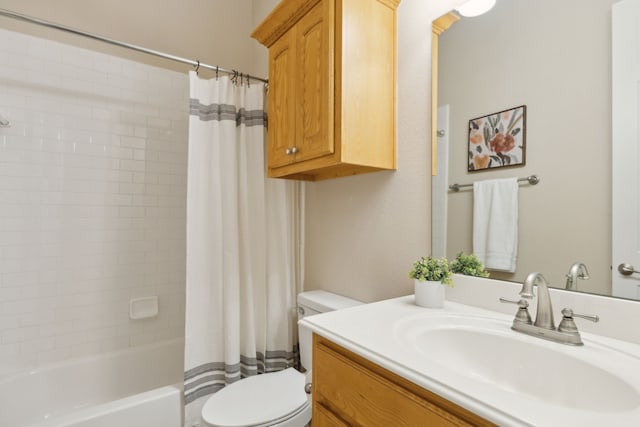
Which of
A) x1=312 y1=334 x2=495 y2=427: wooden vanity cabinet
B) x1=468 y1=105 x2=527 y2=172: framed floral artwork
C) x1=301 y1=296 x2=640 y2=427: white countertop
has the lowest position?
x1=312 y1=334 x2=495 y2=427: wooden vanity cabinet

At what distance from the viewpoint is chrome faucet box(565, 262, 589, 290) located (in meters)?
0.85

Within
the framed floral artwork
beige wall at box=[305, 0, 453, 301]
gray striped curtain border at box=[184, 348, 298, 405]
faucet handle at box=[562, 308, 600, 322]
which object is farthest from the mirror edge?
gray striped curtain border at box=[184, 348, 298, 405]

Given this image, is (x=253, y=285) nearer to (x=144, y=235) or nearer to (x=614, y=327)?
(x=144, y=235)

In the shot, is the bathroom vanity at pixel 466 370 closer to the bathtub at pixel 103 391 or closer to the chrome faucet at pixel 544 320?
the chrome faucet at pixel 544 320

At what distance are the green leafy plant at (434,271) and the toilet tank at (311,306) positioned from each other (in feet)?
1.65

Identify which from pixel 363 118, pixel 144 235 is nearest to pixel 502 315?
pixel 363 118

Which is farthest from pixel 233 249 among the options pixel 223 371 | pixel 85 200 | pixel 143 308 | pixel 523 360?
pixel 523 360

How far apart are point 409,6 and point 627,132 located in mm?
922

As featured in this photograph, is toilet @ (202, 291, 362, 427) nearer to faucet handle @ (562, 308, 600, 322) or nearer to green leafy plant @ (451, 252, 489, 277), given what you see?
green leafy plant @ (451, 252, 489, 277)

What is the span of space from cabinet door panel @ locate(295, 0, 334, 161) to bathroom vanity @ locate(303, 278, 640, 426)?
0.65m

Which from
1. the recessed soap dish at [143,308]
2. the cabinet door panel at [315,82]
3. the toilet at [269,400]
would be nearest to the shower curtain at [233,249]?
the toilet at [269,400]

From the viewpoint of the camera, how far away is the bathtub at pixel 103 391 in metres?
1.38

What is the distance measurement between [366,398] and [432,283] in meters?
0.45

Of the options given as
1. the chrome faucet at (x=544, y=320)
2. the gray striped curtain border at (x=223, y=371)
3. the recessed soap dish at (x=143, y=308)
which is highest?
the chrome faucet at (x=544, y=320)
